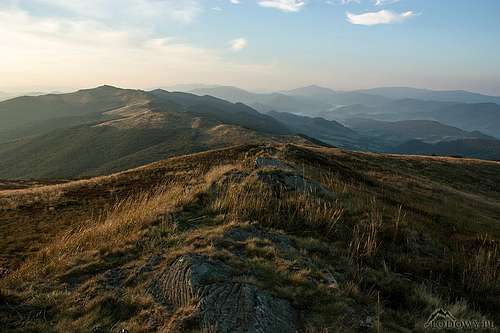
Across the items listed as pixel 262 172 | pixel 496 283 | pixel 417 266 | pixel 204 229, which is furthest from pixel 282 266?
pixel 262 172

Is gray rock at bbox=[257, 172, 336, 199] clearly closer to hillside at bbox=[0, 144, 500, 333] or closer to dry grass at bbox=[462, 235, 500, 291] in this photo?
hillside at bbox=[0, 144, 500, 333]

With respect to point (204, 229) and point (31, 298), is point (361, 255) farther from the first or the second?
point (31, 298)

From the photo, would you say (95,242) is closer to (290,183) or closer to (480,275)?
(290,183)

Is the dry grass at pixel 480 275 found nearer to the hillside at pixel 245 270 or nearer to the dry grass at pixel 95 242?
the hillside at pixel 245 270

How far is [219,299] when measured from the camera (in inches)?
226

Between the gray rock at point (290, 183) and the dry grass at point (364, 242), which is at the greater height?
the gray rock at point (290, 183)

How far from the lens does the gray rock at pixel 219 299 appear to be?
17.2ft

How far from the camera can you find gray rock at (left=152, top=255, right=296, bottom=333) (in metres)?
5.23

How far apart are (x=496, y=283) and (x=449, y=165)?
177ft

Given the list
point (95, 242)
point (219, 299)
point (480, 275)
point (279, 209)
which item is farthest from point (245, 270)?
point (480, 275)

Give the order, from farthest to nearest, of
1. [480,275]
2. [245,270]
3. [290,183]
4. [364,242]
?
[290,183] < [364,242] < [480,275] < [245,270]

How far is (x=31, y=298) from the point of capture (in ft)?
20.6

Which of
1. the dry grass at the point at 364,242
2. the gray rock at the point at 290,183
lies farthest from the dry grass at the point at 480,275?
the gray rock at the point at 290,183

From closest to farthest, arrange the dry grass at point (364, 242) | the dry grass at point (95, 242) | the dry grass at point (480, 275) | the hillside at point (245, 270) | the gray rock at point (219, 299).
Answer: the gray rock at point (219, 299) → the hillside at point (245, 270) → the dry grass at point (480, 275) → the dry grass at point (95, 242) → the dry grass at point (364, 242)
